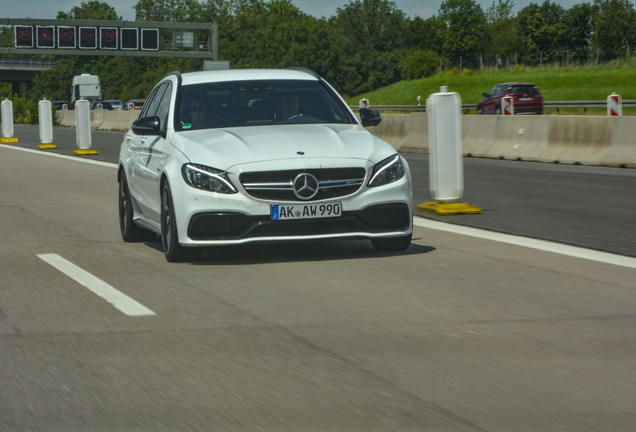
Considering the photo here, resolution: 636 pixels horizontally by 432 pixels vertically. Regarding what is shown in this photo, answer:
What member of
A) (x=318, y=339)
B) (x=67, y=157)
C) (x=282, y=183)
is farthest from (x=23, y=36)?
(x=318, y=339)

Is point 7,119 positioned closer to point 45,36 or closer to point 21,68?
point 45,36

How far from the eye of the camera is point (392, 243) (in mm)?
9102

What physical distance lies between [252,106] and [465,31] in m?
136

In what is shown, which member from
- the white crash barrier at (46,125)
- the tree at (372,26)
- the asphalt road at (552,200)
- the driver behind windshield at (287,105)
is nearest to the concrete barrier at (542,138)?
the asphalt road at (552,200)

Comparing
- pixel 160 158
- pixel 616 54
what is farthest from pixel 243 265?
pixel 616 54

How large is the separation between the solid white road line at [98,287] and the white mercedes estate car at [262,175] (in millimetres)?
772

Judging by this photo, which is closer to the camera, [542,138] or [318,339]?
[318,339]

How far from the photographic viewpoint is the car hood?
8305 mm

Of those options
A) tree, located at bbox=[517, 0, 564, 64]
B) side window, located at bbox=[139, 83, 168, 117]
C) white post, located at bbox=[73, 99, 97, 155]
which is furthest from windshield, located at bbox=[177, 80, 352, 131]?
tree, located at bbox=[517, 0, 564, 64]

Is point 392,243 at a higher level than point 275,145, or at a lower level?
lower

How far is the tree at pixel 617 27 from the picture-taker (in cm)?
9100

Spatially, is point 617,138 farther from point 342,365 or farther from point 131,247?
point 342,365

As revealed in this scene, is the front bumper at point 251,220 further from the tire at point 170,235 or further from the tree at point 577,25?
the tree at point 577,25

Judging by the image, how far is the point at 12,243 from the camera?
10.2 m
